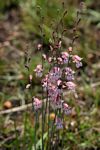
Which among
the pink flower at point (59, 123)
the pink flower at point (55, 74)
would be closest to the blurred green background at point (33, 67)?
the pink flower at point (59, 123)

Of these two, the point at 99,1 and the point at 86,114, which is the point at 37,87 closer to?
the point at 86,114

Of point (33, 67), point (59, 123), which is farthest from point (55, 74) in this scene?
point (33, 67)

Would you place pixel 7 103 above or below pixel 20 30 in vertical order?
below

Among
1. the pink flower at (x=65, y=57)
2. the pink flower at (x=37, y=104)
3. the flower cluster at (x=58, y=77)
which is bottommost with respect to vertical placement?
the pink flower at (x=37, y=104)

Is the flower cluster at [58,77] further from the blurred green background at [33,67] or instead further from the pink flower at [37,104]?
the blurred green background at [33,67]

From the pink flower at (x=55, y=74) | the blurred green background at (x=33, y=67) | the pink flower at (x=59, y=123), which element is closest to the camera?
the pink flower at (x=55, y=74)

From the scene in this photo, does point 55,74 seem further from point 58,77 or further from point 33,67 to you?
point 33,67

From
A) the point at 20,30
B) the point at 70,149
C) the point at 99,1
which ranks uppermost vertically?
the point at 99,1

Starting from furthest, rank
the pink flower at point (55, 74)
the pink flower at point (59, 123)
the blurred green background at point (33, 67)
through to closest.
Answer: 1. the blurred green background at point (33, 67)
2. the pink flower at point (59, 123)
3. the pink flower at point (55, 74)

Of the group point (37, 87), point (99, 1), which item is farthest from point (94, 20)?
point (37, 87)
